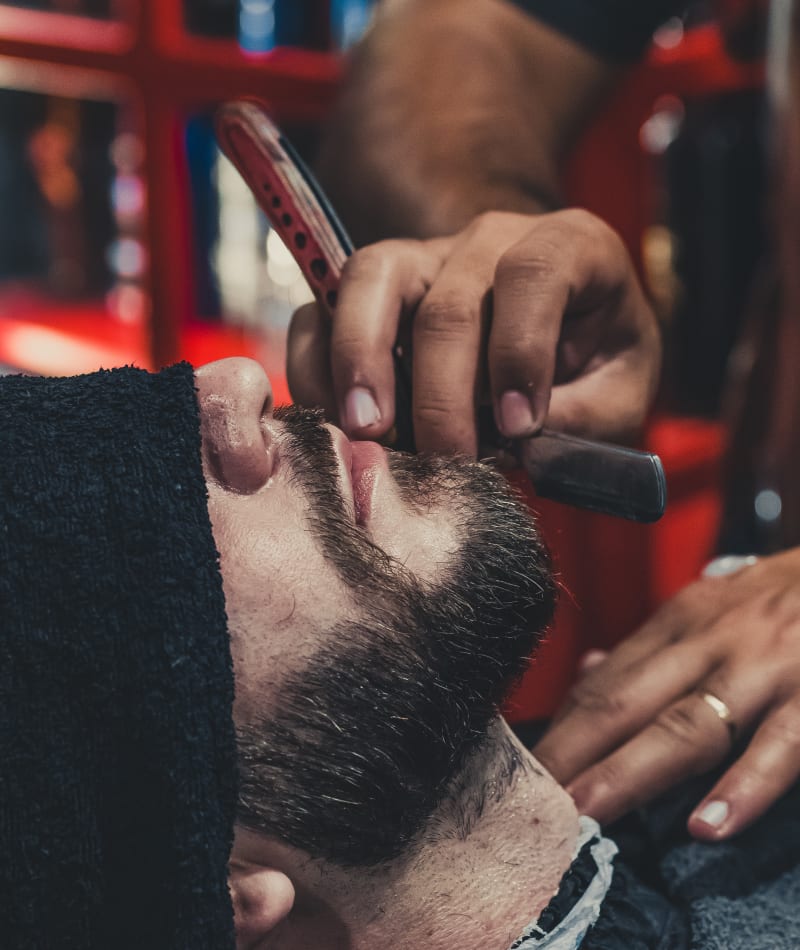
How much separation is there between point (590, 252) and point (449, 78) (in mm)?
608

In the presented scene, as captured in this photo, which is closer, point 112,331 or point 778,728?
point 778,728

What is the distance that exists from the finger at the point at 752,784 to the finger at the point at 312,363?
1.55 ft

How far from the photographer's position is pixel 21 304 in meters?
1.84

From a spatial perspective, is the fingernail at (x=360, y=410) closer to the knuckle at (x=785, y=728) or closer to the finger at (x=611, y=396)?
the finger at (x=611, y=396)

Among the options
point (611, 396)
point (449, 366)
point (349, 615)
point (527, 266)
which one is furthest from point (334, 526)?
point (611, 396)

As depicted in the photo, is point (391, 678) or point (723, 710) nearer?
point (391, 678)

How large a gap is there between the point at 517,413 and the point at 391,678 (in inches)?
9.0

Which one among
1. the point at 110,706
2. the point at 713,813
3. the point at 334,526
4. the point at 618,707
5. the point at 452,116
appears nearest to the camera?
the point at 110,706

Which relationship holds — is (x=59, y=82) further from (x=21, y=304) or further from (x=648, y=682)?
(x=648, y=682)

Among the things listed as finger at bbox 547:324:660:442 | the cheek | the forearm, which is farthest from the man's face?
the forearm

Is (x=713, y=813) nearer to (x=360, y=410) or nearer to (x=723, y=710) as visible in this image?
(x=723, y=710)

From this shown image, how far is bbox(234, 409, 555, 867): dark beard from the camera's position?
0.68 meters

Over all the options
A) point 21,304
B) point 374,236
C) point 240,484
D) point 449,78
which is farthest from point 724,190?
point 240,484

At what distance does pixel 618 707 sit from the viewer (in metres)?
0.97
